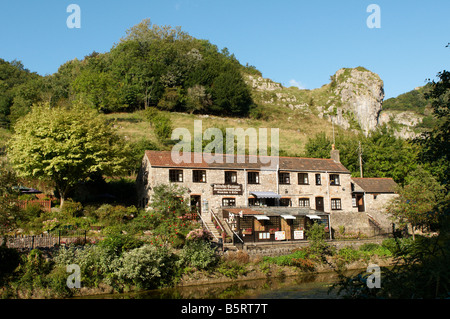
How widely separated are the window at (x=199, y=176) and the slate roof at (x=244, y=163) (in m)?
0.53

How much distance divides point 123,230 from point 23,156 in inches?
385

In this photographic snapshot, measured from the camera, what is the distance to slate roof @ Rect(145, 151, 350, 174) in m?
33.0

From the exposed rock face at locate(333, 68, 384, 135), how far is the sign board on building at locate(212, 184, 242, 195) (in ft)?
223

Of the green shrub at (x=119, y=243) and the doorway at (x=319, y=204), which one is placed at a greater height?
the doorway at (x=319, y=204)

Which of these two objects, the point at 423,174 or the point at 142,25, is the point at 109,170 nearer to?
the point at 423,174

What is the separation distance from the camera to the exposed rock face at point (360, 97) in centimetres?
9825

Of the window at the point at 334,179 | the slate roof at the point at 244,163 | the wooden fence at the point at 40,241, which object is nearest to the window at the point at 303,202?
the slate roof at the point at 244,163

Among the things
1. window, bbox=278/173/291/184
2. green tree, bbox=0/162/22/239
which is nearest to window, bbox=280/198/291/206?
window, bbox=278/173/291/184

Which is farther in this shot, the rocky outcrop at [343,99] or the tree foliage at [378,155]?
the rocky outcrop at [343,99]

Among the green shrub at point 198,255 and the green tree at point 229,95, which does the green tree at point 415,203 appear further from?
the green tree at point 229,95

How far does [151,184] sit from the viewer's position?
104ft

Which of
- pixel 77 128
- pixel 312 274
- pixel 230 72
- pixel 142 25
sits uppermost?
pixel 142 25
